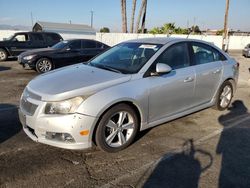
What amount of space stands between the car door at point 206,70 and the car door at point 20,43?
12.1m

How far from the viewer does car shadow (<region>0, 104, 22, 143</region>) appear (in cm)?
456

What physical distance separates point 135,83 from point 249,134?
2.38m

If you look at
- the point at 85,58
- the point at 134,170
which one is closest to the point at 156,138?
the point at 134,170

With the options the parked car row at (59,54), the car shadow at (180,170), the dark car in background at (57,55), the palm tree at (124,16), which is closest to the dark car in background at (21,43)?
the parked car row at (59,54)

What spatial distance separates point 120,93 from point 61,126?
917 mm

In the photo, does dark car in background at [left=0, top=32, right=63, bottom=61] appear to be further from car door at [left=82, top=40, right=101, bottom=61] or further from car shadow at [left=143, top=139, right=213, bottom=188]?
car shadow at [left=143, top=139, right=213, bottom=188]

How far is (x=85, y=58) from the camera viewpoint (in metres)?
12.1

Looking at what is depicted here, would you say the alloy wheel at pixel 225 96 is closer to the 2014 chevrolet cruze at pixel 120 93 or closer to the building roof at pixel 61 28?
the 2014 chevrolet cruze at pixel 120 93

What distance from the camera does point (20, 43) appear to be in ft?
50.1

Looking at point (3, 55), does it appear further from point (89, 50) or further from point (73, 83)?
point (73, 83)

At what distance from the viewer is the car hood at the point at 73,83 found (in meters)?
3.66

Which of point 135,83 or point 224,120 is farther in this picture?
point 224,120

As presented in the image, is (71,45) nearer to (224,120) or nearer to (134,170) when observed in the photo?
(224,120)

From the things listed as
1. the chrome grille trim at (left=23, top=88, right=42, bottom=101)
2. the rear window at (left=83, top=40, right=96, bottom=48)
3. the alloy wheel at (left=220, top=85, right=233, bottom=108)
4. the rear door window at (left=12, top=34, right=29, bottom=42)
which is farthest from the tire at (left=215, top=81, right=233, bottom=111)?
the rear door window at (left=12, top=34, right=29, bottom=42)
